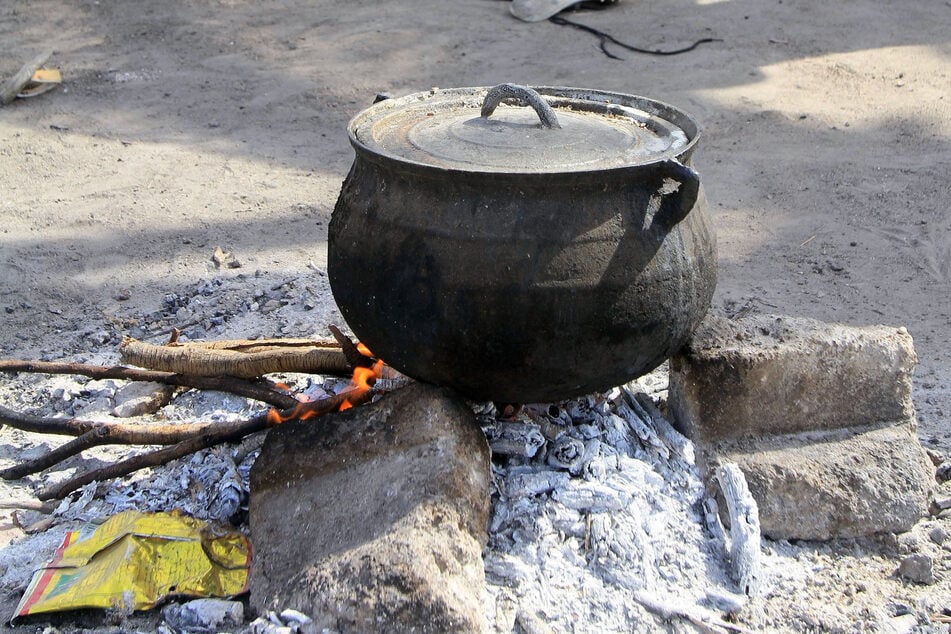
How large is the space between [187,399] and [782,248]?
3.24 m

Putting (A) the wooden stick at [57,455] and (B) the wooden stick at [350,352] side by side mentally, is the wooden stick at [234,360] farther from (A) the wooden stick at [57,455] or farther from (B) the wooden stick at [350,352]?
(A) the wooden stick at [57,455]

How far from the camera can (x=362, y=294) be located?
2566mm

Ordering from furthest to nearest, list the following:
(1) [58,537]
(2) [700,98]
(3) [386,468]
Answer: (2) [700,98] < (1) [58,537] < (3) [386,468]

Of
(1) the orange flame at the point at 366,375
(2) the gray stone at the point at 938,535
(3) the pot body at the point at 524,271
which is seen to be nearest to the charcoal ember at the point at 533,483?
(3) the pot body at the point at 524,271

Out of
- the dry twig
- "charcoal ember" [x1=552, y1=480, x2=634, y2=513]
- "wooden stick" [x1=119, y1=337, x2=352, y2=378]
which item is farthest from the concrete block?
"wooden stick" [x1=119, y1=337, x2=352, y2=378]

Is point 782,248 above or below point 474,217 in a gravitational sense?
below

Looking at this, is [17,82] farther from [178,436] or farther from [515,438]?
[515,438]

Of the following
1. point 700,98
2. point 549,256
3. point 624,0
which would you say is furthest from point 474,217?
point 624,0

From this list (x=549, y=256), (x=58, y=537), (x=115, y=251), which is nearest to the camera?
(x=549, y=256)

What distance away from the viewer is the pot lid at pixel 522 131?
96.3 inches

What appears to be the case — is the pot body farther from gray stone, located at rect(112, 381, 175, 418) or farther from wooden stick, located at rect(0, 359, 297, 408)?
gray stone, located at rect(112, 381, 175, 418)

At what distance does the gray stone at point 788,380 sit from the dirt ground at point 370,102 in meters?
0.49

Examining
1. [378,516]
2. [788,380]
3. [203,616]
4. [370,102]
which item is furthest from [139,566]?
[370,102]

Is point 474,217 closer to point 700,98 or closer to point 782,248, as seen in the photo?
point 782,248
